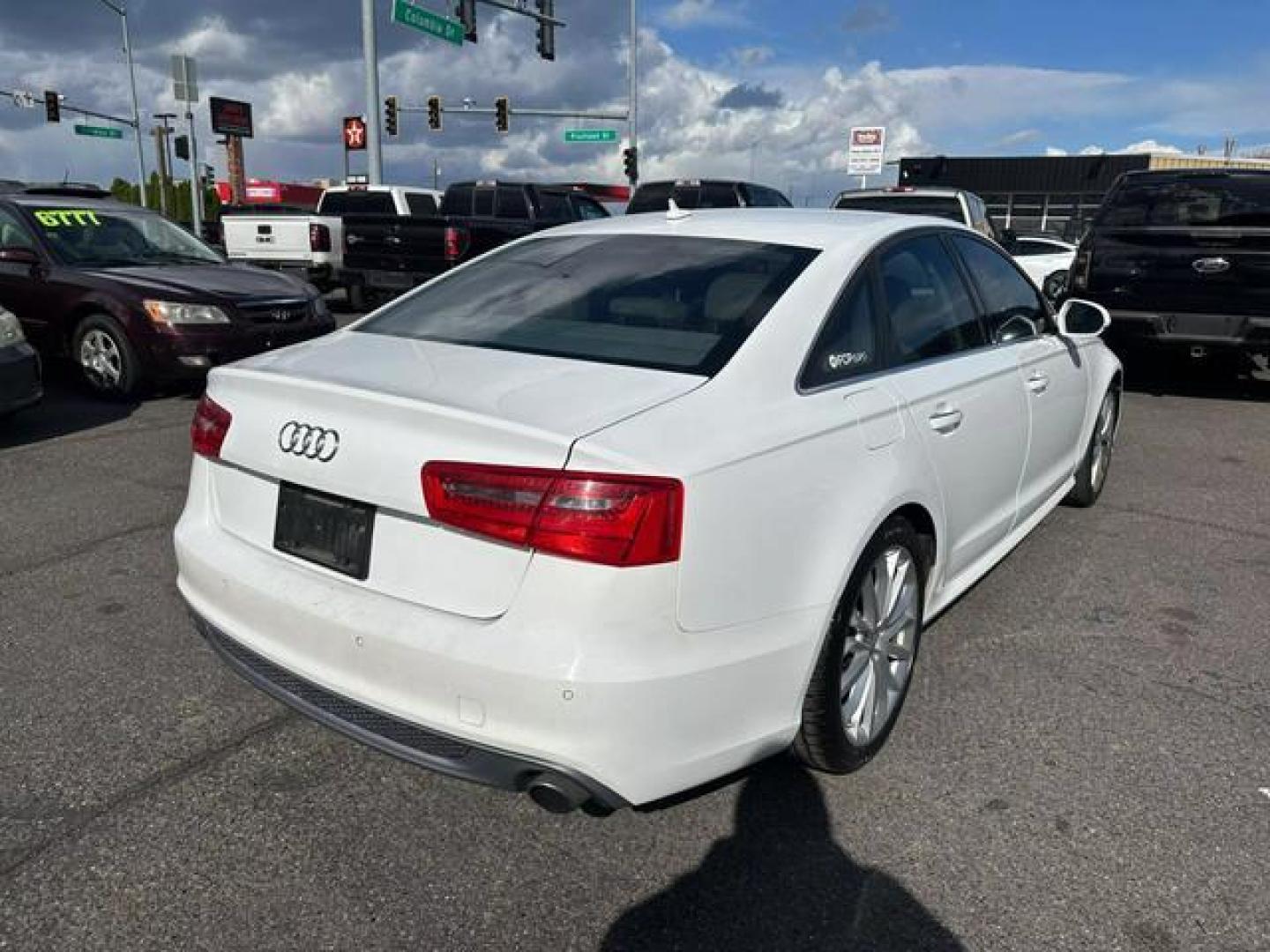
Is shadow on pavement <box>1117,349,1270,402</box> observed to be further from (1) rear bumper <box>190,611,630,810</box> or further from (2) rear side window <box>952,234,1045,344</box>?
(1) rear bumper <box>190,611,630,810</box>

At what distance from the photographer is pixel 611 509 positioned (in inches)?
80.7

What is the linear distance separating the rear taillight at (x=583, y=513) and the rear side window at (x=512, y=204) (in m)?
14.1

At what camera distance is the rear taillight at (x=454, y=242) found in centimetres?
1273

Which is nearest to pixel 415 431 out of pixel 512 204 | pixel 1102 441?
pixel 1102 441

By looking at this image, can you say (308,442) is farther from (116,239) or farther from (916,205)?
(916,205)

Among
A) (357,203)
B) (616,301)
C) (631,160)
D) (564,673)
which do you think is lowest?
(564,673)

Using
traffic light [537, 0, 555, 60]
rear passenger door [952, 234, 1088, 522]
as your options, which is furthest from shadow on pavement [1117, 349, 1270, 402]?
traffic light [537, 0, 555, 60]

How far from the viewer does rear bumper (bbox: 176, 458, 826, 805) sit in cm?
206

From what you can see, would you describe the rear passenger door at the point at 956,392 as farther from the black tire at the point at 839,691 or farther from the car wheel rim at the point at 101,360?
the car wheel rim at the point at 101,360

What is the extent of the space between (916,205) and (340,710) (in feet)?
37.2

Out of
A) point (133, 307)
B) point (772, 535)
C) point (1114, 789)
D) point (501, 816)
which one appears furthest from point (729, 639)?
point (133, 307)

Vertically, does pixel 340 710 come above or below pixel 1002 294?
below

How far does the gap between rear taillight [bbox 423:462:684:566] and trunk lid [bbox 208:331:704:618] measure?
42 mm

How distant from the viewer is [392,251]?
13.4 meters
